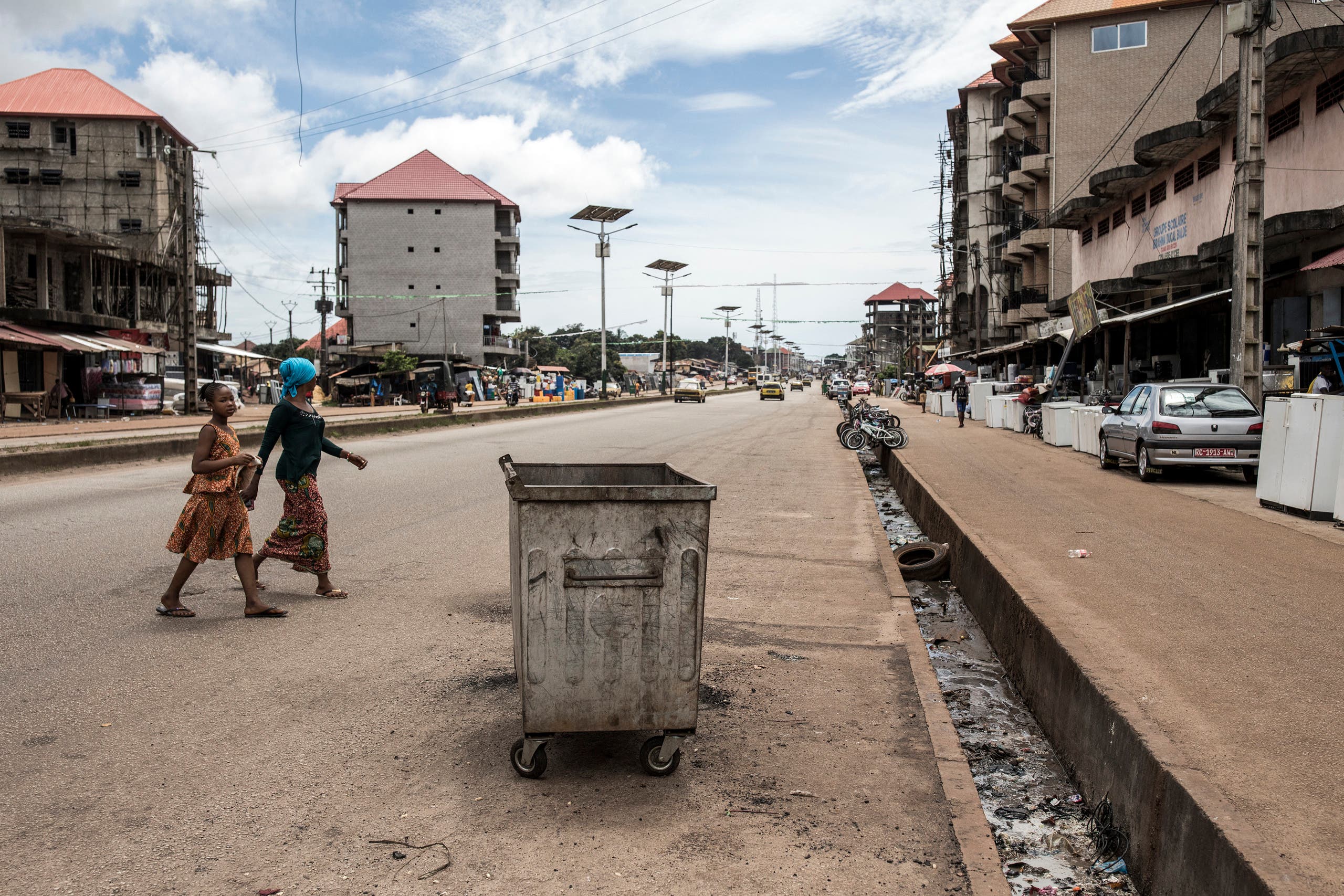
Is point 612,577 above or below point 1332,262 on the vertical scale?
below

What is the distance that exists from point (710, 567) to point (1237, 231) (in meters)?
10.7

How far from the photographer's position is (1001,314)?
5488 cm

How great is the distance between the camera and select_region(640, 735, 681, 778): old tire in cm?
409

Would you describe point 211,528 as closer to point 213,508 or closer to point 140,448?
point 213,508

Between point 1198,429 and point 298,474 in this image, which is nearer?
point 298,474

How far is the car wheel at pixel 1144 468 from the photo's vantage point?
14984 mm

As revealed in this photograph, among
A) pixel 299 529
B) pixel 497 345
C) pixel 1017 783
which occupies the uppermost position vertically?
pixel 497 345

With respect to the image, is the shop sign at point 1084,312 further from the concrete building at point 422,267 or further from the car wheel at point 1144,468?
the concrete building at point 422,267

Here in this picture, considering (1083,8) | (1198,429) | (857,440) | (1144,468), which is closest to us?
(1198,429)

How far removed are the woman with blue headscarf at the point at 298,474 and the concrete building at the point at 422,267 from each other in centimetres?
7401

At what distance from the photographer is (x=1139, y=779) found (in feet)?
12.6

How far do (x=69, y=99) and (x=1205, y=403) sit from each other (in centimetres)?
6268

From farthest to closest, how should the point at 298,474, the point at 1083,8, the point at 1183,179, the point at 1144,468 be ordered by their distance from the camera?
the point at 1083,8 → the point at 1183,179 → the point at 1144,468 → the point at 298,474

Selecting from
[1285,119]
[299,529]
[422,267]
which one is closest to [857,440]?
[1285,119]
